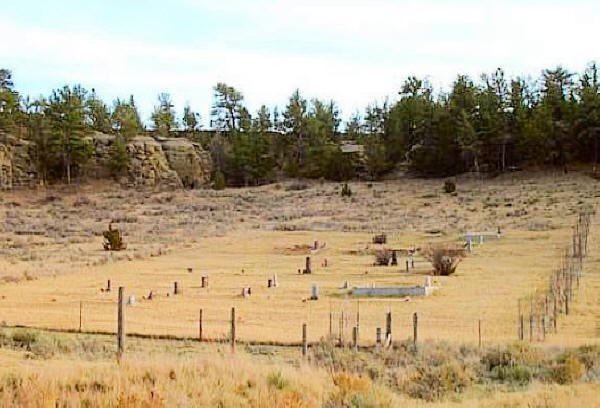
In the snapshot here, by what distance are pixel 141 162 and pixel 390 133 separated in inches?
1071

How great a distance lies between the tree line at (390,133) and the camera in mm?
81875

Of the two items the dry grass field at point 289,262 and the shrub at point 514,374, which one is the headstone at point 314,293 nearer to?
the dry grass field at point 289,262

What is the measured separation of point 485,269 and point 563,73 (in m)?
60.6

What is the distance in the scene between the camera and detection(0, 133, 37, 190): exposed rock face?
83812 millimetres

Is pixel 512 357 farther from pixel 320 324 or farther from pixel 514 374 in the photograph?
pixel 320 324

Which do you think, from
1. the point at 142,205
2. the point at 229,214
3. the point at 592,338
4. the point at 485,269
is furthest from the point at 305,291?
the point at 142,205

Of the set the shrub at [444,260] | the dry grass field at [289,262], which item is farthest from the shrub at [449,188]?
the shrub at [444,260]

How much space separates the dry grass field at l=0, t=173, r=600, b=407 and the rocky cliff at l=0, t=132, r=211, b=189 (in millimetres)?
4337

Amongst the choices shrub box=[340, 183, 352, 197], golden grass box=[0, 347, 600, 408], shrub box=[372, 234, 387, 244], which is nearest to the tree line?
shrub box=[340, 183, 352, 197]

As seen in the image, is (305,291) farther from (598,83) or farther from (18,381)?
(598,83)

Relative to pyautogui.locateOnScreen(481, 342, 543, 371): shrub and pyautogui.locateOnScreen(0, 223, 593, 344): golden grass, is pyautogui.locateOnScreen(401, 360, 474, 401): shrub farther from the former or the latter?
pyautogui.locateOnScreen(0, 223, 593, 344): golden grass

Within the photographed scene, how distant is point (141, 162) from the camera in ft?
301

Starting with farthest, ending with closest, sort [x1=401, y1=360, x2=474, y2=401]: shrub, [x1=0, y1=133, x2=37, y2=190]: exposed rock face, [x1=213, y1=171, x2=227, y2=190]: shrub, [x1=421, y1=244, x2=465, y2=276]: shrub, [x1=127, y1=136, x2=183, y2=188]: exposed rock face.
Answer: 1. [x1=127, y1=136, x2=183, y2=188]: exposed rock face
2. [x1=213, y1=171, x2=227, y2=190]: shrub
3. [x1=0, y1=133, x2=37, y2=190]: exposed rock face
4. [x1=421, y1=244, x2=465, y2=276]: shrub
5. [x1=401, y1=360, x2=474, y2=401]: shrub

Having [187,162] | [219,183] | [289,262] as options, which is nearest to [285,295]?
[289,262]
